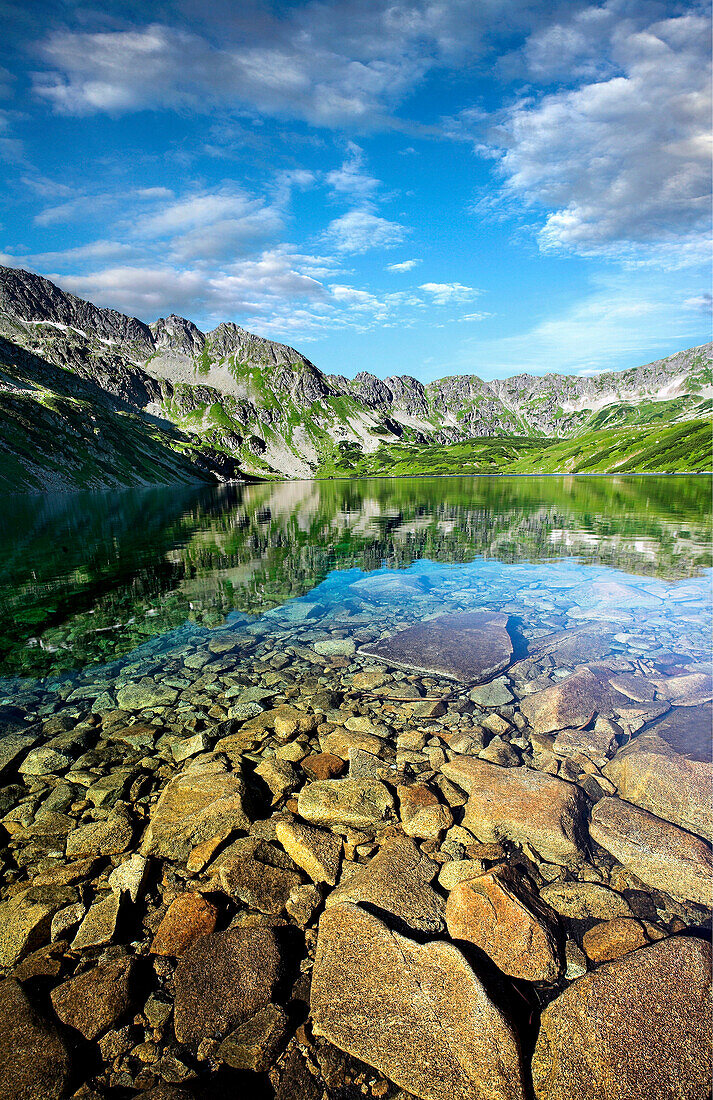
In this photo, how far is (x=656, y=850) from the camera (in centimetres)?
912

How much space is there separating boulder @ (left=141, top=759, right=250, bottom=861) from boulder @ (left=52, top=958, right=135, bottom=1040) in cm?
234

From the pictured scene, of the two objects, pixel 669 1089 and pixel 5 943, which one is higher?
pixel 669 1089

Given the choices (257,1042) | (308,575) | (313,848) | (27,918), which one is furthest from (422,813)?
(308,575)

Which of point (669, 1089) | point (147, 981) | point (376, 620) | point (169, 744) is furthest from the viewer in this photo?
point (376, 620)

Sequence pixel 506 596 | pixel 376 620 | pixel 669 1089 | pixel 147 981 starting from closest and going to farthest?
1. pixel 669 1089
2. pixel 147 981
3. pixel 376 620
4. pixel 506 596

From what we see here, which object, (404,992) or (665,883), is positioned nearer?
(404,992)

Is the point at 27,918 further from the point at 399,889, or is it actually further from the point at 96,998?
the point at 399,889

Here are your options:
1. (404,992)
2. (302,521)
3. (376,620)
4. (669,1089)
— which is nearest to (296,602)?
(376,620)

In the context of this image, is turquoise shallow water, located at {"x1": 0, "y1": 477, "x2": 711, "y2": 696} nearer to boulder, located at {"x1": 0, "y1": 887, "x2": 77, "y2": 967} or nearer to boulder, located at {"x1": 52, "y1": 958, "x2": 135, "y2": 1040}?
boulder, located at {"x1": 0, "y1": 887, "x2": 77, "y2": 967}

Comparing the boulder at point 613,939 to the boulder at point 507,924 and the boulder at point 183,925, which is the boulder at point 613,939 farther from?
the boulder at point 183,925

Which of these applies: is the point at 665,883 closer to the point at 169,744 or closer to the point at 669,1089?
the point at 669,1089

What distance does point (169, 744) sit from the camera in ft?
44.7

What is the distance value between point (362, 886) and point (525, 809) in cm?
400

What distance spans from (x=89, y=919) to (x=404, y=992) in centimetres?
540
